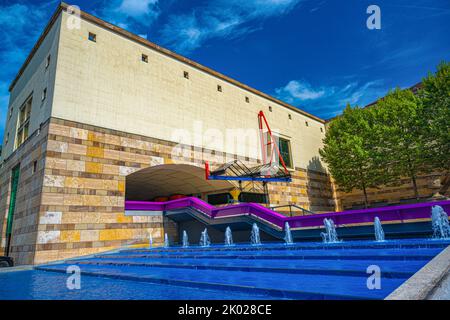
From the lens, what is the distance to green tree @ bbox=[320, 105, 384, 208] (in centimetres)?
2494

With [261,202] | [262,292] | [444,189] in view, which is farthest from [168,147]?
[444,189]

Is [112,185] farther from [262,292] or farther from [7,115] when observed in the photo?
[7,115]

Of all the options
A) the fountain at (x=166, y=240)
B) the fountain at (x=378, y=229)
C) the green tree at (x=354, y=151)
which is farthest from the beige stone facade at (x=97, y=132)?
the fountain at (x=378, y=229)

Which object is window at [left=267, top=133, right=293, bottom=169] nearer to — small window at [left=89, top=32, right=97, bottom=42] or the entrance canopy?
the entrance canopy

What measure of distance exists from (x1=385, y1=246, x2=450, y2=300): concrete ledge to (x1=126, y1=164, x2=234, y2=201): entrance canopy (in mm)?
15935

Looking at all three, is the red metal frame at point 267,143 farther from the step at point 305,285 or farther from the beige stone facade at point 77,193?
the step at point 305,285

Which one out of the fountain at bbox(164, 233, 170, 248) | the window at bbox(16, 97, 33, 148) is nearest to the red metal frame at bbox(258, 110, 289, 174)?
the fountain at bbox(164, 233, 170, 248)

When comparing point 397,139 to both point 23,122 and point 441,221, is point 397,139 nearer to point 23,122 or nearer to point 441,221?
point 441,221

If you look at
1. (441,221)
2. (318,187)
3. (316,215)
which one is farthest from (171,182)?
(441,221)

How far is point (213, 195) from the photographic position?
949 inches

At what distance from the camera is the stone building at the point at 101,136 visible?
13891 mm

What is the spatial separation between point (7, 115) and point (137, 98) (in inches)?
532

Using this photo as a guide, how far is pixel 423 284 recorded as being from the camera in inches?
124

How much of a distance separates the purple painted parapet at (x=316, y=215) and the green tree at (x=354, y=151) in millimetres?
15476
